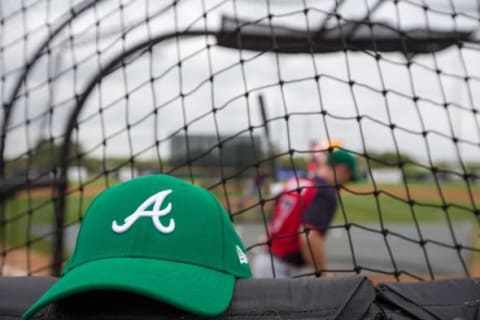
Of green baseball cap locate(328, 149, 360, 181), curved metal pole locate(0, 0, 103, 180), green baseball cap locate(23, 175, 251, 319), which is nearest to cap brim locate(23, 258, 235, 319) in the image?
green baseball cap locate(23, 175, 251, 319)

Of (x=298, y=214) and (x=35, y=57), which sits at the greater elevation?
(x=35, y=57)

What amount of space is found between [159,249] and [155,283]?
53 mm

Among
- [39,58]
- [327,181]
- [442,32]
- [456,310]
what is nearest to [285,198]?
[327,181]

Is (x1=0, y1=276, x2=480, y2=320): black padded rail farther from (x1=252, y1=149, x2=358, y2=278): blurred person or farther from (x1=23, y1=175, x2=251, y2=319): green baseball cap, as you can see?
(x1=252, y1=149, x2=358, y2=278): blurred person

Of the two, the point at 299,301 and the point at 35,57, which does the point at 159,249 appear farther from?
the point at 35,57

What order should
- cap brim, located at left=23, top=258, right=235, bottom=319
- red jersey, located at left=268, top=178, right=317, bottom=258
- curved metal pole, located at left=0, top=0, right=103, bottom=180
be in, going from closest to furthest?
cap brim, located at left=23, top=258, right=235, bottom=319 < curved metal pole, located at left=0, top=0, right=103, bottom=180 < red jersey, located at left=268, top=178, right=317, bottom=258

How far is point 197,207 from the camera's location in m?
0.61

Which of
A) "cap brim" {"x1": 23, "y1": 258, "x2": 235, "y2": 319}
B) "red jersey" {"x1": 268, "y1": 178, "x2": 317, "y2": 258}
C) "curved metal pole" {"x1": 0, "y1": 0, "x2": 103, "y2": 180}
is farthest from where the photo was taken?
"red jersey" {"x1": 268, "y1": 178, "x2": 317, "y2": 258}

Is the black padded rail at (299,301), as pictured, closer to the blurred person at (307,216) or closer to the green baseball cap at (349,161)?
the blurred person at (307,216)

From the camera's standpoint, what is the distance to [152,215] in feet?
1.94

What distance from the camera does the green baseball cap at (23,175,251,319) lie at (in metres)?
0.53

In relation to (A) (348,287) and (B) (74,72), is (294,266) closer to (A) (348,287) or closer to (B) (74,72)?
(B) (74,72)

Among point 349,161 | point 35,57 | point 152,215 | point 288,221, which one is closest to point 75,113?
point 35,57

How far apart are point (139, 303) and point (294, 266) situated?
5.44ft
